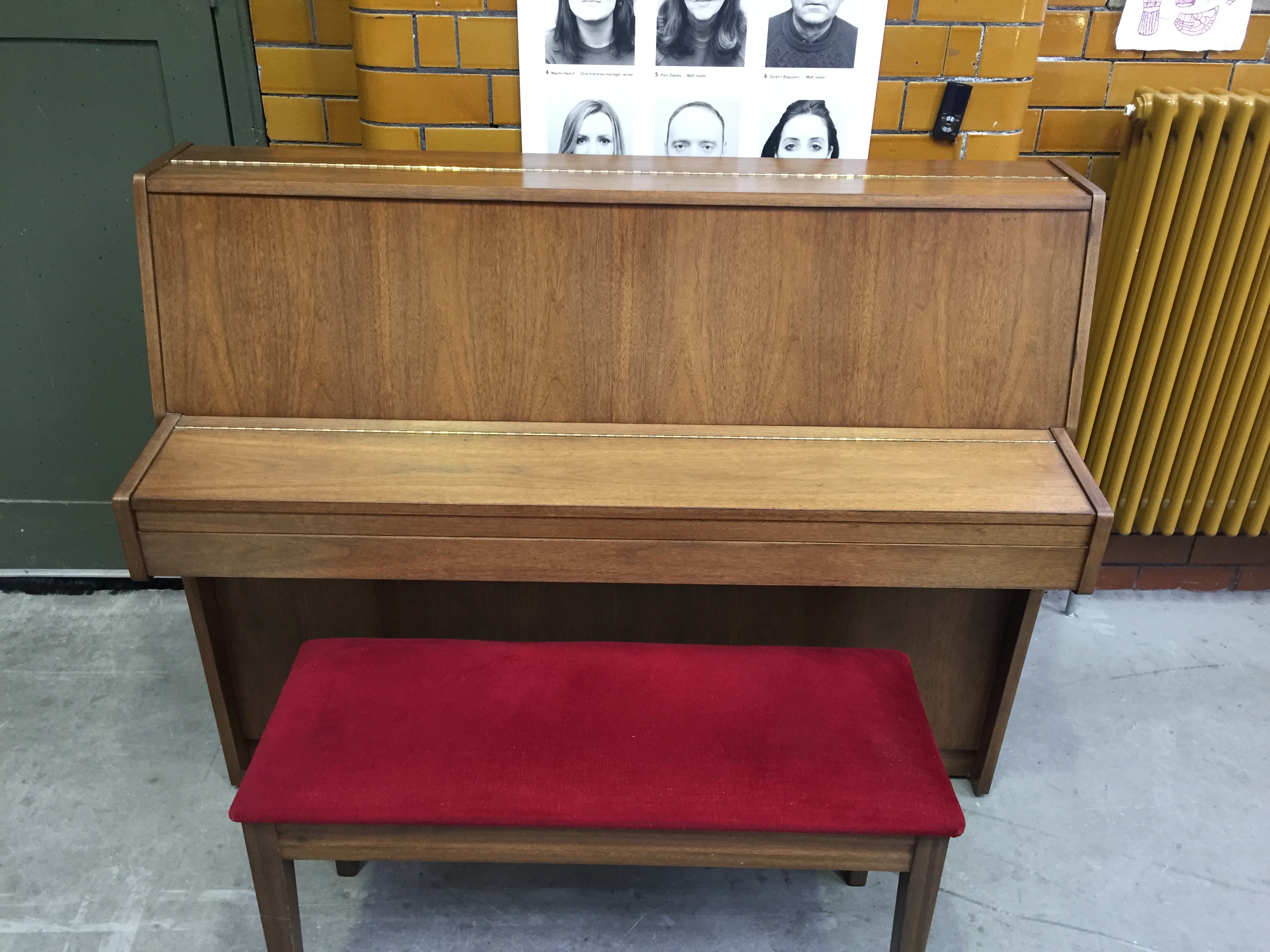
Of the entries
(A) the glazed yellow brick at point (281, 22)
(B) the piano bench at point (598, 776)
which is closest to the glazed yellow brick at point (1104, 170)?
(B) the piano bench at point (598, 776)

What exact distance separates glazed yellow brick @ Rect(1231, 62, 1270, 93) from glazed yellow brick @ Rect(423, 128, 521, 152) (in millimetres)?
1555

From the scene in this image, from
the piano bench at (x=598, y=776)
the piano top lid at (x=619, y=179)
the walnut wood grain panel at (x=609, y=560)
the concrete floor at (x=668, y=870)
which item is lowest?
the concrete floor at (x=668, y=870)

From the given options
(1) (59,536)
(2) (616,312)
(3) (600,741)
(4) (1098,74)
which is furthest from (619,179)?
(1) (59,536)

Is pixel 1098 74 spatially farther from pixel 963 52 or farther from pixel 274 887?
pixel 274 887

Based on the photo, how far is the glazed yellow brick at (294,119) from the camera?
213 cm

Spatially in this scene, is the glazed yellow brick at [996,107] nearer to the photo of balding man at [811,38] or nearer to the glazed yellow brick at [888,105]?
the glazed yellow brick at [888,105]

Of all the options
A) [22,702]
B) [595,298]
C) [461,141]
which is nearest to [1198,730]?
[595,298]

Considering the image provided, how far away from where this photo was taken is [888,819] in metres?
1.28

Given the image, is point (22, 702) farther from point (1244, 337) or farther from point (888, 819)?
point (1244, 337)

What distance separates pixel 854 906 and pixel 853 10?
5.52ft

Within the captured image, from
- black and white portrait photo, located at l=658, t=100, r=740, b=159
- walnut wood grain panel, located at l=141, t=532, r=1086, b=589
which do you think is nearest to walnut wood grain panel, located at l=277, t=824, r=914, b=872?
walnut wood grain panel, located at l=141, t=532, r=1086, b=589

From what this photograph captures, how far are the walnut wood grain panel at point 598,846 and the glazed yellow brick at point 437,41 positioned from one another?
1457 mm

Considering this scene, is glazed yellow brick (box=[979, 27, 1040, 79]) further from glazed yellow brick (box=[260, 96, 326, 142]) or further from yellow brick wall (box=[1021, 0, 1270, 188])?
glazed yellow brick (box=[260, 96, 326, 142])

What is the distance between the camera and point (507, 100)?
206cm
